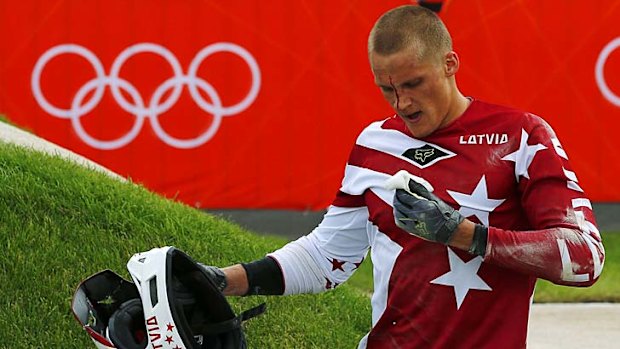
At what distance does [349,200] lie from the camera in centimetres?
331

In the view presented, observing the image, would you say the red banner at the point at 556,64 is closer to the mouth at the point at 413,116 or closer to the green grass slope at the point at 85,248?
the green grass slope at the point at 85,248

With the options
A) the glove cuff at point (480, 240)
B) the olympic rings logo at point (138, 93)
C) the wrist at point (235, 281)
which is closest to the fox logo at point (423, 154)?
the glove cuff at point (480, 240)

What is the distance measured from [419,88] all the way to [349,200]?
445 millimetres

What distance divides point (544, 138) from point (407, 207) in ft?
1.40

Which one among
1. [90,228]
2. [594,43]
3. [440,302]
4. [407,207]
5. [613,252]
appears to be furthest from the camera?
[594,43]

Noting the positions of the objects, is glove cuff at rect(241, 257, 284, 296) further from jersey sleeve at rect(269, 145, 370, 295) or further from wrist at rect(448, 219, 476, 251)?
wrist at rect(448, 219, 476, 251)

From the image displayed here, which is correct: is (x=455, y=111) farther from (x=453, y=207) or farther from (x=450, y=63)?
(x=453, y=207)

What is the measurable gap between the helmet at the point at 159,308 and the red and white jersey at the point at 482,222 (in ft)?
1.44

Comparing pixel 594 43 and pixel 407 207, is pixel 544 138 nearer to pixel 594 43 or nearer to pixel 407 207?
pixel 407 207

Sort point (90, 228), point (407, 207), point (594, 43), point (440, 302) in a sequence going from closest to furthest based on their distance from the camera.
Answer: point (407, 207) → point (440, 302) → point (90, 228) → point (594, 43)

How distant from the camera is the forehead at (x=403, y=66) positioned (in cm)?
302

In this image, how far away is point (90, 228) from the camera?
561 centimetres

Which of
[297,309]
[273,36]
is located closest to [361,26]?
[273,36]

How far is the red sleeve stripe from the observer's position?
328 cm
